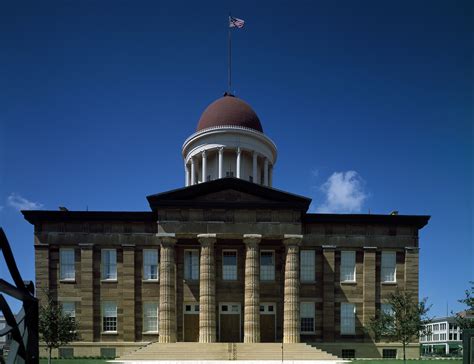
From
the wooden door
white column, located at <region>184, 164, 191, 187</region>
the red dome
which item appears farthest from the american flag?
the wooden door

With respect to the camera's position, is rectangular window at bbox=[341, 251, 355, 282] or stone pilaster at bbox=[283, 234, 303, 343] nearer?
stone pilaster at bbox=[283, 234, 303, 343]

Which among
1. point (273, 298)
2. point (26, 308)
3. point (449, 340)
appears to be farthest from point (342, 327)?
point (449, 340)

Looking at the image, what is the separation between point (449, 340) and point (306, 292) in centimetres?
9696

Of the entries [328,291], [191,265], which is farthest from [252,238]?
[328,291]

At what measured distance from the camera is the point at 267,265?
35.9 metres

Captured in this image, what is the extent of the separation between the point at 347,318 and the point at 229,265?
11.0 metres

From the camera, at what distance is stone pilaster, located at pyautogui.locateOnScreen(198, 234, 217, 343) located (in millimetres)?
31781

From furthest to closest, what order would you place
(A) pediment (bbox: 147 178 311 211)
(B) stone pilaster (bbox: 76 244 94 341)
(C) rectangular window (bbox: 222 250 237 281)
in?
(C) rectangular window (bbox: 222 250 237 281) < (B) stone pilaster (bbox: 76 244 94 341) < (A) pediment (bbox: 147 178 311 211)

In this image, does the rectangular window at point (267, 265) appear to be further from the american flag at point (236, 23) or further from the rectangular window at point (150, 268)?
the american flag at point (236, 23)

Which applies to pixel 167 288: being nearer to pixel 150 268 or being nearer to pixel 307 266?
pixel 150 268

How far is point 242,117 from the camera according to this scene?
47969mm

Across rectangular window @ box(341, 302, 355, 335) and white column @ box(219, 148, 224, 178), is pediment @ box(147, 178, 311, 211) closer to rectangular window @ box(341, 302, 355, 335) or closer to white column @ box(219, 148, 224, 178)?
rectangular window @ box(341, 302, 355, 335)

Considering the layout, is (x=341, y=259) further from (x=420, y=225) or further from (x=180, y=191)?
(x=180, y=191)

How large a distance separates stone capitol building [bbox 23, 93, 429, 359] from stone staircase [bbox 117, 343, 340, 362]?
2.06 meters
